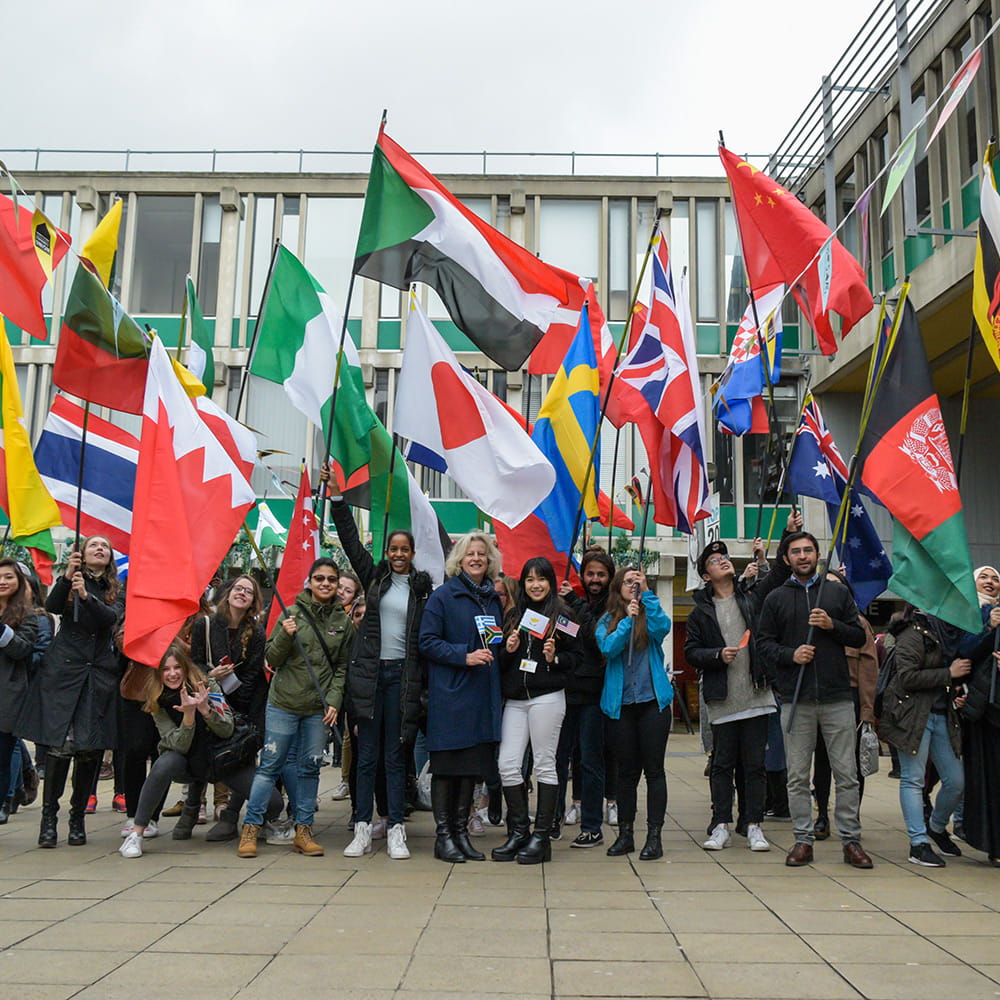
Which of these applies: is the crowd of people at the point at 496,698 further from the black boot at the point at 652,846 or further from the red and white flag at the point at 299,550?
the red and white flag at the point at 299,550

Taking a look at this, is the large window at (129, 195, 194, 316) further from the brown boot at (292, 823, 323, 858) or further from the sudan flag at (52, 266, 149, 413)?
the brown boot at (292, 823, 323, 858)

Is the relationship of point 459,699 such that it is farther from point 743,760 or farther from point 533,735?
point 743,760

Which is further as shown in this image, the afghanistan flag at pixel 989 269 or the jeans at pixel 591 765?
the jeans at pixel 591 765

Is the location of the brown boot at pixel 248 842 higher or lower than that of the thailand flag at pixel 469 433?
lower

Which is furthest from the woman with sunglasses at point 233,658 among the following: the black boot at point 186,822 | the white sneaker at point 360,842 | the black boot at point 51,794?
the white sneaker at point 360,842

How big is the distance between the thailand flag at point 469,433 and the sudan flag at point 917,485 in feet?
7.22

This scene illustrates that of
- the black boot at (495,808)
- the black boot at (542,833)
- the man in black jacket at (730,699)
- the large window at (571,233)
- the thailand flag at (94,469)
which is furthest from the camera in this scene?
the large window at (571,233)

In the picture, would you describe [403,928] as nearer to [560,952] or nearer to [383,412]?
[560,952]

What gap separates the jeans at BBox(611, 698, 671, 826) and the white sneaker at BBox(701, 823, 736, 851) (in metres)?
0.49

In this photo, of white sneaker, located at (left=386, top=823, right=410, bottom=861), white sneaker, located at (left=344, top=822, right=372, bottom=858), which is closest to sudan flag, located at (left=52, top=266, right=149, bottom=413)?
white sneaker, located at (left=344, top=822, right=372, bottom=858)

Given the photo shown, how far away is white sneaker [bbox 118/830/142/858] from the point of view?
6699 millimetres

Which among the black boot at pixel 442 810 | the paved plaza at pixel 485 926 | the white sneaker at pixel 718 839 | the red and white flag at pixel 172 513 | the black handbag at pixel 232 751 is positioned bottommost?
the paved plaza at pixel 485 926

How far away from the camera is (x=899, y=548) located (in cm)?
655

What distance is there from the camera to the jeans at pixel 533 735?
6738mm
